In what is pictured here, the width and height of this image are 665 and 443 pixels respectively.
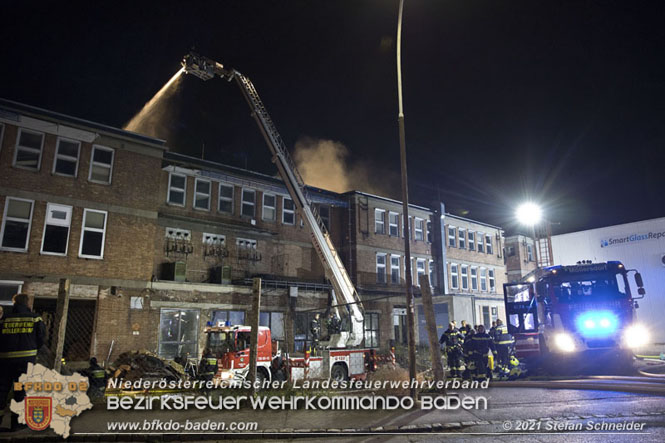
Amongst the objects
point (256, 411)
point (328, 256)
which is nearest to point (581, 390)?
point (256, 411)

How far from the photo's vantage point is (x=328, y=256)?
62.1 ft

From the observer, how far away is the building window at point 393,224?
3112 centimetres

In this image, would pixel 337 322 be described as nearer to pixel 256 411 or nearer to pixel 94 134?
pixel 256 411

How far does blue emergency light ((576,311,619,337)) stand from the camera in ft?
46.2

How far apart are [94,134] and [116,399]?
1276 cm

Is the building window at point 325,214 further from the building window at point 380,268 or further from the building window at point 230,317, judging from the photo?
the building window at point 230,317

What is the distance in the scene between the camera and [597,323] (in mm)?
14203

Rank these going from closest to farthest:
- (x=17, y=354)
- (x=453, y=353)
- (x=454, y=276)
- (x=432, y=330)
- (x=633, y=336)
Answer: (x=17, y=354)
(x=432, y=330)
(x=453, y=353)
(x=633, y=336)
(x=454, y=276)

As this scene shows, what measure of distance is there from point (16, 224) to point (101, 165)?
3.82 m

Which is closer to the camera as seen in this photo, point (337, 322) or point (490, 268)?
point (337, 322)

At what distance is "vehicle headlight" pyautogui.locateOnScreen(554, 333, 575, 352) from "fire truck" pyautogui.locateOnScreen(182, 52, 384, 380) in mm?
6384

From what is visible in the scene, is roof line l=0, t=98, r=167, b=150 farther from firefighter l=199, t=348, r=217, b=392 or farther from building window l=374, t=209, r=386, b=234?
building window l=374, t=209, r=386, b=234

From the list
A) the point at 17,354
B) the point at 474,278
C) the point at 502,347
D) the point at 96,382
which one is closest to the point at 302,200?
the point at 502,347

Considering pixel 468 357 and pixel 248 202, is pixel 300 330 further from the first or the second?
pixel 468 357
